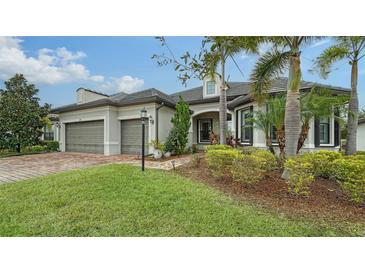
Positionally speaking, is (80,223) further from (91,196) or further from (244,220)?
(244,220)

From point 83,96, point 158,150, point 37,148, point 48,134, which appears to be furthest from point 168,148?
point 48,134

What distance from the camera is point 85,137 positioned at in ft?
49.0

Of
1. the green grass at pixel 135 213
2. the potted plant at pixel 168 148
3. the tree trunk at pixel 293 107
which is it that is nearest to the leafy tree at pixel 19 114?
the potted plant at pixel 168 148

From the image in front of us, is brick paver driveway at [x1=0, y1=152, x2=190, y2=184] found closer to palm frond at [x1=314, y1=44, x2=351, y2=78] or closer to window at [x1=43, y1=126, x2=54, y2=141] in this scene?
palm frond at [x1=314, y1=44, x2=351, y2=78]

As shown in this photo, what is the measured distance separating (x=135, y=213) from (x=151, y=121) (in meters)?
8.82

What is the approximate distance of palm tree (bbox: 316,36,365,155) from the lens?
7.57 m

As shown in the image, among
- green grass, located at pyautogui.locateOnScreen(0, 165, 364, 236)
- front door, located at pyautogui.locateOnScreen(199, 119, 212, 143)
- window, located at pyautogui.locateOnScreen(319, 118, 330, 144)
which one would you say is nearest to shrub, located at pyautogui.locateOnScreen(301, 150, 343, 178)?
green grass, located at pyautogui.locateOnScreen(0, 165, 364, 236)

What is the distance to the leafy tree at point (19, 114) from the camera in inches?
579

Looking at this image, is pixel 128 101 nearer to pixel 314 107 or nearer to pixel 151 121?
pixel 151 121

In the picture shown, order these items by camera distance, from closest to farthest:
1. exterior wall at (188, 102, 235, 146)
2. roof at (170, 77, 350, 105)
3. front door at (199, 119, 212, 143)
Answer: roof at (170, 77, 350, 105) < exterior wall at (188, 102, 235, 146) < front door at (199, 119, 212, 143)

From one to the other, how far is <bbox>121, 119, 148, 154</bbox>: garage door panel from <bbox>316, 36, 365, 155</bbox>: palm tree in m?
9.99

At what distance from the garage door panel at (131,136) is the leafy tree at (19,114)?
25.4 feet

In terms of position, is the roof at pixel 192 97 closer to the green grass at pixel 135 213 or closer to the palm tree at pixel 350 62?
the palm tree at pixel 350 62
